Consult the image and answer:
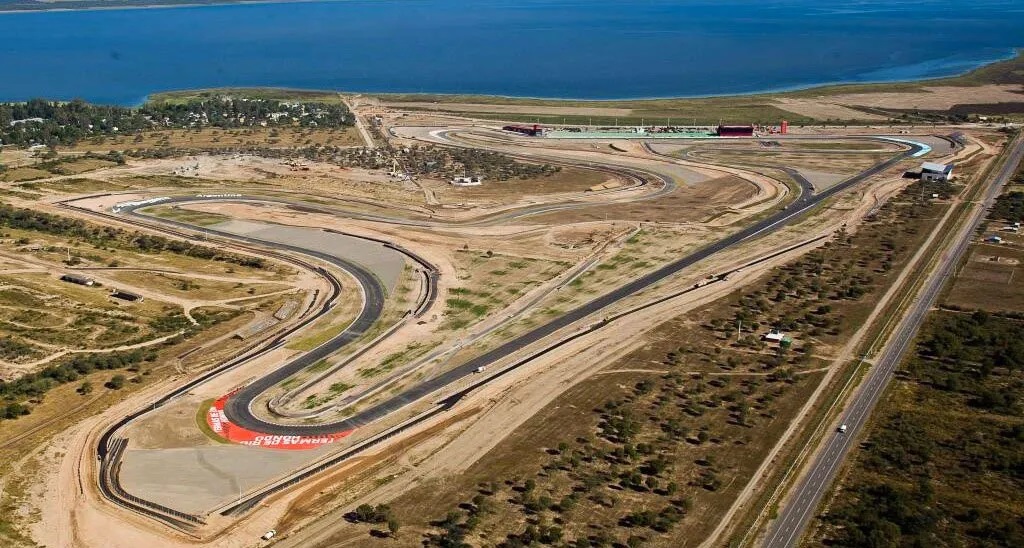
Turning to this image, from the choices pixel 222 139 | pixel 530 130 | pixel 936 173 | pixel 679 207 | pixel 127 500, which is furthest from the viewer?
pixel 530 130

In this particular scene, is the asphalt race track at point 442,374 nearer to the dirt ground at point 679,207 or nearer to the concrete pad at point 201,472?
the concrete pad at point 201,472

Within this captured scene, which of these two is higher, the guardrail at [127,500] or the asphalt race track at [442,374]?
the asphalt race track at [442,374]

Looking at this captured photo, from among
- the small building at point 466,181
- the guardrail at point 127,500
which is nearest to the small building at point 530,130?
the small building at point 466,181

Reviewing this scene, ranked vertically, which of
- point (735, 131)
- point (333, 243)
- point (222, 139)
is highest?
point (735, 131)

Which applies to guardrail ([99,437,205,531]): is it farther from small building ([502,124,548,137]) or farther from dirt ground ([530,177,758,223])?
small building ([502,124,548,137])

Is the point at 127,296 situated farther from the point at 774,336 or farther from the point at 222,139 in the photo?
the point at 222,139

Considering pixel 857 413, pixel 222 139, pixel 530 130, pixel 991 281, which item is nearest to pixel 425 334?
pixel 857 413

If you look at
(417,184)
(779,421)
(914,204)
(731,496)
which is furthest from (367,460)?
(914,204)
